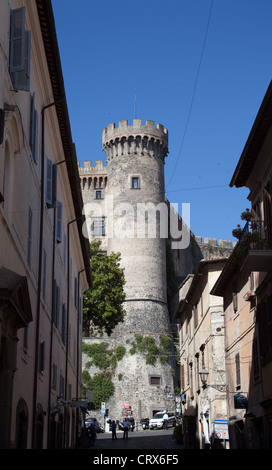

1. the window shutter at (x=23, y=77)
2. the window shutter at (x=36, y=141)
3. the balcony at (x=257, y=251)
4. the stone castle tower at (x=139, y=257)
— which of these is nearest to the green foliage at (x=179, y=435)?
the stone castle tower at (x=139, y=257)

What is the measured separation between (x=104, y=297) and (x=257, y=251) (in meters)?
37.2

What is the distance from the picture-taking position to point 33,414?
15367mm

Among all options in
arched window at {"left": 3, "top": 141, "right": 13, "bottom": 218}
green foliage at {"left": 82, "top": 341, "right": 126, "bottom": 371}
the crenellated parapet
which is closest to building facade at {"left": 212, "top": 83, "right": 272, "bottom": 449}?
arched window at {"left": 3, "top": 141, "right": 13, "bottom": 218}

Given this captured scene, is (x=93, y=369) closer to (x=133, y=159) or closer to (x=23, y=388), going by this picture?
(x=133, y=159)

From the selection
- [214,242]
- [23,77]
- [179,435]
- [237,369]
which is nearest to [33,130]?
[23,77]

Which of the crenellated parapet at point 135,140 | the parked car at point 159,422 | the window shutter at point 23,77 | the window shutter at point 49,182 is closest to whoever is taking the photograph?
Result: the window shutter at point 23,77

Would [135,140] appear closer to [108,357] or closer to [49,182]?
[108,357]

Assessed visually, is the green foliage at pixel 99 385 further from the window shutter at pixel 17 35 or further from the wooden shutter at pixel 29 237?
the window shutter at pixel 17 35

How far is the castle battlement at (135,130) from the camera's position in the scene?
6469cm

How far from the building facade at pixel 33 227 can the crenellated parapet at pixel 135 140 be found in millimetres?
40065

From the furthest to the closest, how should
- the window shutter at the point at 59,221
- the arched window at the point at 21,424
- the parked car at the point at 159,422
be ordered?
the parked car at the point at 159,422 < the window shutter at the point at 59,221 < the arched window at the point at 21,424
